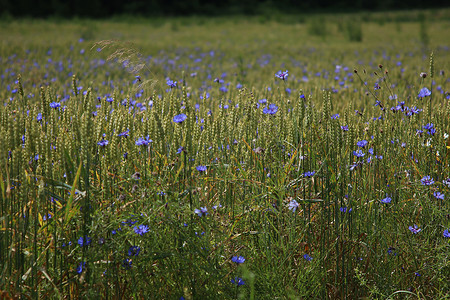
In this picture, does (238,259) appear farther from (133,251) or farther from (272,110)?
(272,110)

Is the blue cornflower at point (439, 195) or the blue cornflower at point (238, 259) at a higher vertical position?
the blue cornflower at point (439, 195)

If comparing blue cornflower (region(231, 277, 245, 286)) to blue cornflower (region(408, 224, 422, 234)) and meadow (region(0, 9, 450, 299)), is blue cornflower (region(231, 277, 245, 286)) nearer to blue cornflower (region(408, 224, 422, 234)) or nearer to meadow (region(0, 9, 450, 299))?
meadow (region(0, 9, 450, 299))

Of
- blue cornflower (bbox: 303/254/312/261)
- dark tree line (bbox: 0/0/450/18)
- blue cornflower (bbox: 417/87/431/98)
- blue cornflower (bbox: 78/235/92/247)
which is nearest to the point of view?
blue cornflower (bbox: 78/235/92/247)

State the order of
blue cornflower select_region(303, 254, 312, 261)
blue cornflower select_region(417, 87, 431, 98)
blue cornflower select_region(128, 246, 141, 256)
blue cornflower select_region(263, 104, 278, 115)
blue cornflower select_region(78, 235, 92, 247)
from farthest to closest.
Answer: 1. blue cornflower select_region(417, 87, 431, 98)
2. blue cornflower select_region(263, 104, 278, 115)
3. blue cornflower select_region(303, 254, 312, 261)
4. blue cornflower select_region(128, 246, 141, 256)
5. blue cornflower select_region(78, 235, 92, 247)

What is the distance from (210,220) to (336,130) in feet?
2.21

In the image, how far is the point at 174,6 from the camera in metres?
25.6

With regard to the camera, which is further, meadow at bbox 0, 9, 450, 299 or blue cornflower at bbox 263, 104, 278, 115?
blue cornflower at bbox 263, 104, 278, 115

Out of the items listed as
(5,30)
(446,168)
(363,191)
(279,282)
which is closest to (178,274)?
(279,282)

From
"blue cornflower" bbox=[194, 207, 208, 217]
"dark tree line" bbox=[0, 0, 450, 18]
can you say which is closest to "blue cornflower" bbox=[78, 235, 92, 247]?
"blue cornflower" bbox=[194, 207, 208, 217]

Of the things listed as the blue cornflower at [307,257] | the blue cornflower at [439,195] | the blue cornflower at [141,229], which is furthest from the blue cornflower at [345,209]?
the blue cornflower at [141,229]

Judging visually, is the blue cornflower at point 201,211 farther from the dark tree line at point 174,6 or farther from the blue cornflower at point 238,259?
the dark tree line at point 174,6

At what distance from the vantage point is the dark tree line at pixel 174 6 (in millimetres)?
20619

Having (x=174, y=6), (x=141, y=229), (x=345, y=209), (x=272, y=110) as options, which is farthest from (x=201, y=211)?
(x=174, y=6)

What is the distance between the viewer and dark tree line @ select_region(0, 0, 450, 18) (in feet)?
67.6
